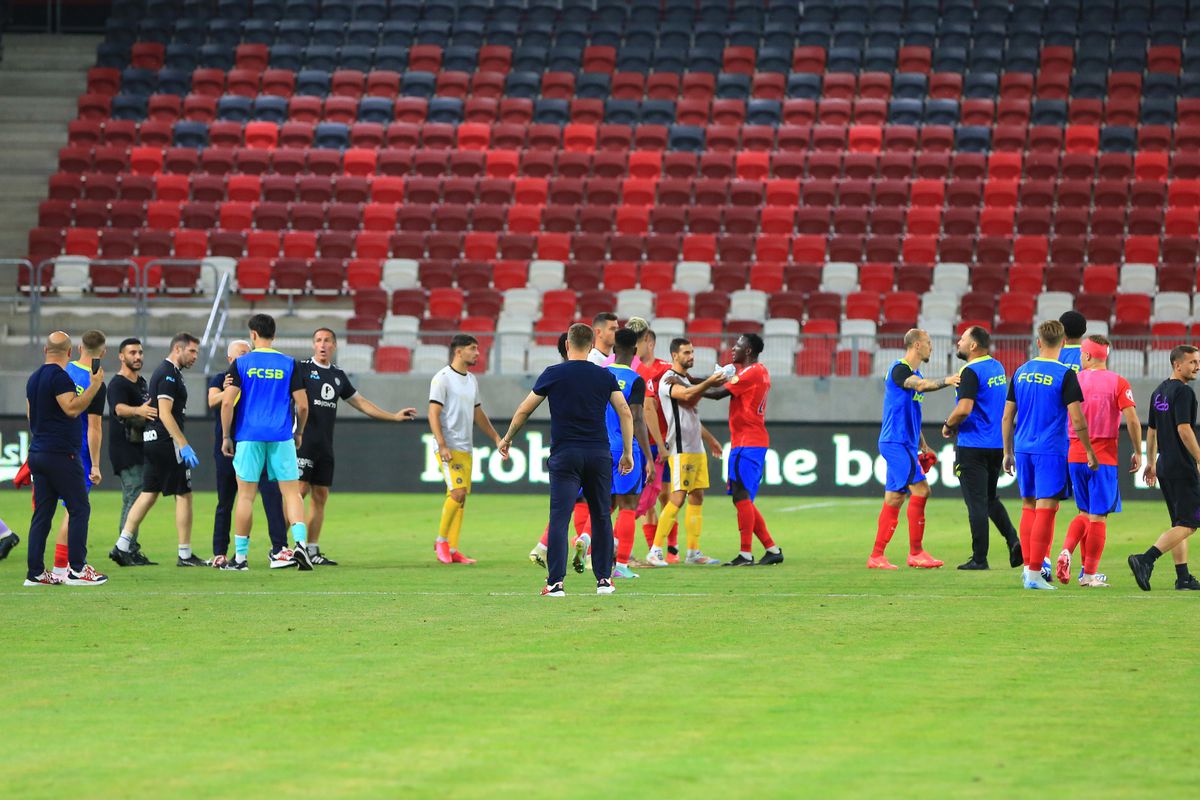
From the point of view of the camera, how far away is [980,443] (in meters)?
→ 13.8

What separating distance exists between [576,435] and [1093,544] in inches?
147

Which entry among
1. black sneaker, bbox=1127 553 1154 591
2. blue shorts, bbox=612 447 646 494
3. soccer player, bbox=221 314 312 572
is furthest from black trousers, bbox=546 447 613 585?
black sneaker, bbox=1127 553 1154 591

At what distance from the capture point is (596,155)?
110 feet

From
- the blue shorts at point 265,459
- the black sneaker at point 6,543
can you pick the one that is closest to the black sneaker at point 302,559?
the blue shorts at point 265,459

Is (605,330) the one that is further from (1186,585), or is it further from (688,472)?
(1186,585)

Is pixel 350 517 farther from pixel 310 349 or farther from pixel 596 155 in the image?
pixel 596 155

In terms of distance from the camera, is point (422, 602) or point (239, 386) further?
point (239, 386)

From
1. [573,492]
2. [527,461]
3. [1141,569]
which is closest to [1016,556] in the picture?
[1141,569]

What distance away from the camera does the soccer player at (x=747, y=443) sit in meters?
14.1

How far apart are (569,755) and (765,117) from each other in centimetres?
2970

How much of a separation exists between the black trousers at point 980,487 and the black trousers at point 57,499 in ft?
22.0

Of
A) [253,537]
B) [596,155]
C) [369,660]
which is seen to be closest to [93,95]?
[596,155]

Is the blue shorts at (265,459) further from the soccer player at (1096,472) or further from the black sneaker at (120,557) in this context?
the soccer player at (1096,472)

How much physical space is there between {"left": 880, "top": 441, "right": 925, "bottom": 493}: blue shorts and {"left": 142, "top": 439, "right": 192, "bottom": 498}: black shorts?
577cm
